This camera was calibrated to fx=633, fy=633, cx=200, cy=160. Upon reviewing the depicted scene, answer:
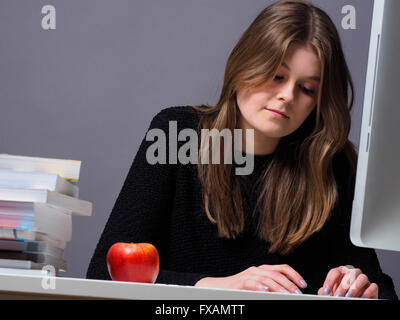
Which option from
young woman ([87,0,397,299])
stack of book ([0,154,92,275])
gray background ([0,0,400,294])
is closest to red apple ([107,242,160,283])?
stack of book ([0,154,92,275])

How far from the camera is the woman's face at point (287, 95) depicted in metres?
1.43

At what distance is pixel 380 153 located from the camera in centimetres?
75

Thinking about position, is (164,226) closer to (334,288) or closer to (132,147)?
(334,288)

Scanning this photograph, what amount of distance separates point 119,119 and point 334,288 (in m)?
1.61

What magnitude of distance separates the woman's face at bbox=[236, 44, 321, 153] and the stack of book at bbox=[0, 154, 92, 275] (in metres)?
0.59

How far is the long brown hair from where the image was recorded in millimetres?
1488

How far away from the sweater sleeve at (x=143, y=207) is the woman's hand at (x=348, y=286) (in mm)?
388

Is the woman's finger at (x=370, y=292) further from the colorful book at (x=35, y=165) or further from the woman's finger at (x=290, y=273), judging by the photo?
the colorful book at (x=35, y=165)

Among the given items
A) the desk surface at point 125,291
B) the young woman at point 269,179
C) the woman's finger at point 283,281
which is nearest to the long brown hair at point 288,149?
the young woman at point 269,179

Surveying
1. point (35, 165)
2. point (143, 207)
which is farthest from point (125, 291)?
point (143, 207)

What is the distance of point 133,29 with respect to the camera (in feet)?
8.49

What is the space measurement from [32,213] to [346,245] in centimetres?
92
